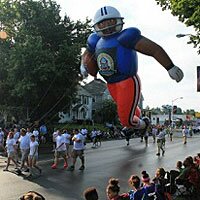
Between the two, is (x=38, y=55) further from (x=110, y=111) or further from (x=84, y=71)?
(x=84, y=71)

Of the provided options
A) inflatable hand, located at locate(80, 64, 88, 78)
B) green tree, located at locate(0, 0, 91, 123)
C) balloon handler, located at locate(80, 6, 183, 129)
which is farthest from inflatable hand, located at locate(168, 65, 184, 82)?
green tree, located at locate(0, 0, 91, 123)

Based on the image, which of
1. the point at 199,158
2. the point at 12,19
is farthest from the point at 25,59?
the point at 199,158

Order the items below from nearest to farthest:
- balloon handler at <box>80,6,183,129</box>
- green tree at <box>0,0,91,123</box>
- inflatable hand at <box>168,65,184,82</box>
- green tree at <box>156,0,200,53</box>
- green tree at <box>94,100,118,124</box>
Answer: inflatable hand at <box>168,65,184,82</box>, balloon handler at <box>80,6,183,129</box>, green tree at <box>94,100,118,124</box>, green tree at <box>156,0,200,53</box>, green tree at <box>0,0,91,123</box>

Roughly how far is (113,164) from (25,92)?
34.3ft

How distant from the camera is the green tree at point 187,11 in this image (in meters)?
13.1

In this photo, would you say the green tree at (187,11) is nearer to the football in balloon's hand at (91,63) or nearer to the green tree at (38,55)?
the football in balloon's hand at (91,63)

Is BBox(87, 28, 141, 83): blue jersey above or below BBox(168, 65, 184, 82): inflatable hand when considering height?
above

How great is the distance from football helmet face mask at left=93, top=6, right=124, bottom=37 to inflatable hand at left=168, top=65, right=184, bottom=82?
793 mm

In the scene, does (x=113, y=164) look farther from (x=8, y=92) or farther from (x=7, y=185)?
(x=8, y=92)

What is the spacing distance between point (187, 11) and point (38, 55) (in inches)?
571

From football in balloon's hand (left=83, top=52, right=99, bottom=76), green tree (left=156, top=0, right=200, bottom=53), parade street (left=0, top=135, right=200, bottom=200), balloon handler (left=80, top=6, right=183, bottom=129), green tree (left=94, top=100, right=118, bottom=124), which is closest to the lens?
balloon handler (left=80, top=6, right=183, bottom=129)

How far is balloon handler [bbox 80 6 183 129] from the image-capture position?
4781 millimetres

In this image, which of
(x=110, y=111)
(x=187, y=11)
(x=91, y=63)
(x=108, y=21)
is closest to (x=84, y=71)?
(x=91, y=63)

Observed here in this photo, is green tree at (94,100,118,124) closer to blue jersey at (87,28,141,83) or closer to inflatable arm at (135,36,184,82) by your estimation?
blue jersey at (87,28,141,83)
